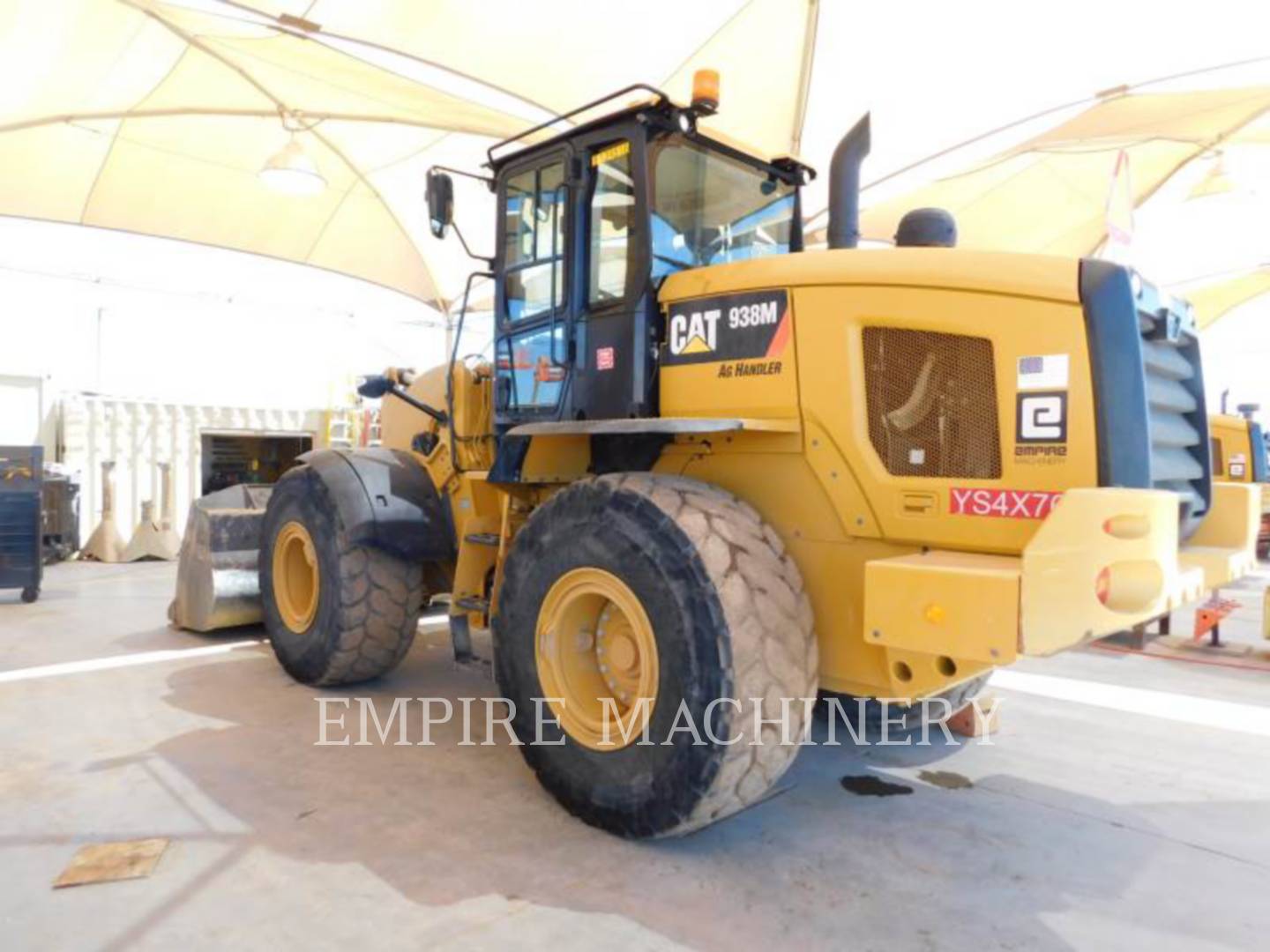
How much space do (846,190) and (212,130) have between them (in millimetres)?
12171

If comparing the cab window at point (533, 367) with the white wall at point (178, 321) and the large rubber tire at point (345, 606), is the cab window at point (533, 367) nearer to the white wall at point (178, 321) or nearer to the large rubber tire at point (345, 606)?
the large rubber tire at point (345, 606)

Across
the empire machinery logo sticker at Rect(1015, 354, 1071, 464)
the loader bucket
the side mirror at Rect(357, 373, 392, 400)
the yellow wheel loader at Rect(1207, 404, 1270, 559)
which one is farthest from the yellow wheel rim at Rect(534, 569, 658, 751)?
the yellow wheel loader at Rect(1207, 404, 1270, 559)

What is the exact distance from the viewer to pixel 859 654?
119 inches

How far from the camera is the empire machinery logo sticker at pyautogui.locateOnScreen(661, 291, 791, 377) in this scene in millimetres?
3227

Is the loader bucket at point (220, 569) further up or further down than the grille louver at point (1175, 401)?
further down

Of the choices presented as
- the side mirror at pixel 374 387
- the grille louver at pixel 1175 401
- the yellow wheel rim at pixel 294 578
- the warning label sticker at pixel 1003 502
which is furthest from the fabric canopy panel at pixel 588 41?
the warning label sticker at pixel 1003 502

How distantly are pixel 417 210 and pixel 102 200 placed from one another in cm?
506

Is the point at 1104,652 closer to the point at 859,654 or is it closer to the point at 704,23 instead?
the point at 859,654

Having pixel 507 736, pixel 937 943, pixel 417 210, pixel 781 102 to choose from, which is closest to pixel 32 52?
pixel 417 210

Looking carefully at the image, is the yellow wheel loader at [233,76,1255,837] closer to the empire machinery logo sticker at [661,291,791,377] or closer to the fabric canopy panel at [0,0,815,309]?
the empire machinery logo sticker at [661,291,791,377]

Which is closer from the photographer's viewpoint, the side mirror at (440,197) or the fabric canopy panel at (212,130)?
the side mirror at (440,197)

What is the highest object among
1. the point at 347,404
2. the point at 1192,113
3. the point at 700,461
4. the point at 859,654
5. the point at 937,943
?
the point at 1192,113

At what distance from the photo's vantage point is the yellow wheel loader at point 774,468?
2670mm

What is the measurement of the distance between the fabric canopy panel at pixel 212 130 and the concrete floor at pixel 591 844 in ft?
26.6
